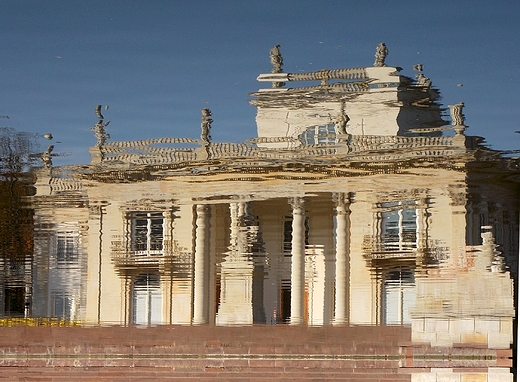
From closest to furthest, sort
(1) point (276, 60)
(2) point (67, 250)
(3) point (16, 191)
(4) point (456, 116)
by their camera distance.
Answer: (4) point (456, 116) → (1) point (276, 60) → (2) point (67, 250) → (3) point (16, 191)

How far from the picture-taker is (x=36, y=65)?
20.8 ft

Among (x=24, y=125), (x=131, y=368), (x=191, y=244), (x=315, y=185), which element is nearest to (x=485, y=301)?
(x=315, y=185)

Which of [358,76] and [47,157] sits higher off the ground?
[358,76]

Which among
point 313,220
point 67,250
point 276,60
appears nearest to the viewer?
point 313,220

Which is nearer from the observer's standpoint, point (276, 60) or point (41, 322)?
point (276, 60)

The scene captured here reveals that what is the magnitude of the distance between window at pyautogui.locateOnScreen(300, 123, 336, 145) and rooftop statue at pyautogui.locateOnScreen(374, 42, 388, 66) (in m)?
0.56

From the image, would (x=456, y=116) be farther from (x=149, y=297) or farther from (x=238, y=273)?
(x=149, y=297)

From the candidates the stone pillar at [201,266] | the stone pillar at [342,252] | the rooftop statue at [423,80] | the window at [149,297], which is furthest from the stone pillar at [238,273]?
the rooftop statue at [423,80]

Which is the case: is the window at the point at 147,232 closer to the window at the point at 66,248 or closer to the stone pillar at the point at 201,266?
the stone pillar at the point at 201,266

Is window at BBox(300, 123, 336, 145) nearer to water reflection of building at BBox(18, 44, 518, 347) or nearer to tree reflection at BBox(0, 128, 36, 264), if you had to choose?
water reflection of building at BBox(18, 44, 518, 347)

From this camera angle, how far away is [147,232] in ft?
19.9

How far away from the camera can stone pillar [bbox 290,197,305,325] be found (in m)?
5.86

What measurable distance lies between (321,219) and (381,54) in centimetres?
127

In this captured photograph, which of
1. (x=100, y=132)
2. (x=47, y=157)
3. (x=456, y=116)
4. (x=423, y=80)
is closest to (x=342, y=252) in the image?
(x=456, y=116)
